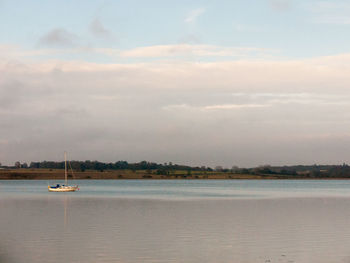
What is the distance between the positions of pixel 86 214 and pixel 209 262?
29.1 m

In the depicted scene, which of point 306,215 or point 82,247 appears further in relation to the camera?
point 306,215

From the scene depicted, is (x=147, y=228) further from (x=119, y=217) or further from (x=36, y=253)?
(x=36, y=253)

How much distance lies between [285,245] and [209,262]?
776 cm

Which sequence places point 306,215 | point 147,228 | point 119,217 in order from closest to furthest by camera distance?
point 147,228 < point 119,217 < point 306,215

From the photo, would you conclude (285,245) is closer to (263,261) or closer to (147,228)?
(263,261)

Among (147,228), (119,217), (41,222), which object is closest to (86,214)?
(119,217)

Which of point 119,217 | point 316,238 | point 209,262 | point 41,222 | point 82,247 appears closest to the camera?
point 209,262

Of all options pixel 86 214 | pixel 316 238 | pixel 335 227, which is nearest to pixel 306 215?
pixel 335 227

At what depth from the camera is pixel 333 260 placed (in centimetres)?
2673

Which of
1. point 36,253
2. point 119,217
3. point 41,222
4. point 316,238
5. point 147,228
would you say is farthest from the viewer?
point 119,217

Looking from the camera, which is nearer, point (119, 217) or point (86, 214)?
point (119, 217)

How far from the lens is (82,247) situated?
3017cm

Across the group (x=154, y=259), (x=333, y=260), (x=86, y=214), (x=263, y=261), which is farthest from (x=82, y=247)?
(x=86, y=214)

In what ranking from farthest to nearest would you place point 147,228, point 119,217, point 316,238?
point 119,217 → point 147,228 → point 316,238
